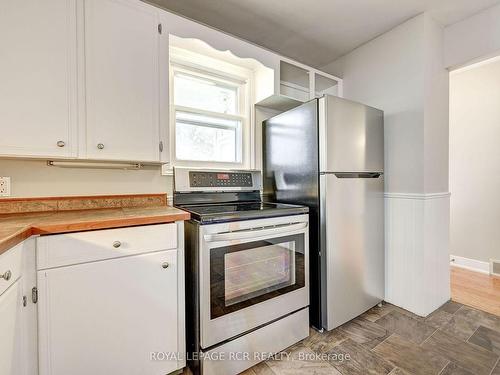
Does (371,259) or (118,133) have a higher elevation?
(118,133)

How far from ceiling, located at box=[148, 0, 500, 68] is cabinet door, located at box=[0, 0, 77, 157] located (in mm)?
902

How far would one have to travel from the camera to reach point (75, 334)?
1043mm

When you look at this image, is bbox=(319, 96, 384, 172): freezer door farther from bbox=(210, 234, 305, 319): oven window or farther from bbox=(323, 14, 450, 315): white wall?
bbox=(210, 234, 305, 319): oven window

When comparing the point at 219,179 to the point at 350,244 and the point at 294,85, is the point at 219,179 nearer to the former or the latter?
the point at 350,244

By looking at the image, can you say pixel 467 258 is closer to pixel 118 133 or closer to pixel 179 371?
pixel 179 371

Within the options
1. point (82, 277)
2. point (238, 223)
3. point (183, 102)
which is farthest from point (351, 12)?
point (82, 277)

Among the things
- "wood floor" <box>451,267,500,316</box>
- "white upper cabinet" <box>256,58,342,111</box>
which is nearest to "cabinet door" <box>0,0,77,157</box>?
"white upper cabinet" <box>256,58,342,111</box>

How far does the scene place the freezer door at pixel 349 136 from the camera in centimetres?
165

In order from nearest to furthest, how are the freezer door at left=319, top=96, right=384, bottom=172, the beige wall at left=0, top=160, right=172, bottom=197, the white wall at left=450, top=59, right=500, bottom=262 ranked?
the beige wall at left=0, top=160, right=172, bottom=197 < the freezer door at left=319, top=96, right=384, bottom=172 < the white wall at left=450, top=59, right=500, bottom=262

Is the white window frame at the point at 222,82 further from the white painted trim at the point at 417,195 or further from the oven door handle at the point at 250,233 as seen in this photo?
the white painted trim at the point at 417,195

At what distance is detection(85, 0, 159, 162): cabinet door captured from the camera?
4.33ft

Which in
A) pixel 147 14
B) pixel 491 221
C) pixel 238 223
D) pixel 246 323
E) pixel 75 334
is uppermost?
pixel 147 14

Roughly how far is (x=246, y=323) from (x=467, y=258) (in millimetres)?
3107

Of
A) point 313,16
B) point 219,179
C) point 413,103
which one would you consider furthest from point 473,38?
point 219,179
